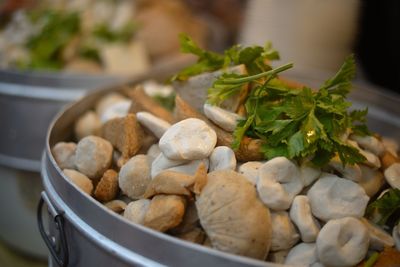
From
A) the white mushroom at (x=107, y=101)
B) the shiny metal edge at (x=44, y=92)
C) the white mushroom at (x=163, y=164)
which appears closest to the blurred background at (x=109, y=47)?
the shiny metal edge at (x=44, y=92)

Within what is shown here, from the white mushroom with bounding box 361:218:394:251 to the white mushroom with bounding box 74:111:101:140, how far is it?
61 cm

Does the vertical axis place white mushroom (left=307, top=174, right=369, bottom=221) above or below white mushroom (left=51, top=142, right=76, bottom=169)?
above

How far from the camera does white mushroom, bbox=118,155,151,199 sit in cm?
82

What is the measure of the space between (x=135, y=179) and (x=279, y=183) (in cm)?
24

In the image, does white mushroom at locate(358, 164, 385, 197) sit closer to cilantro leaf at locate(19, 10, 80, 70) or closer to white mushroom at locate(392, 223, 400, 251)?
white mushroom at locate(392, 223, 400, 251)

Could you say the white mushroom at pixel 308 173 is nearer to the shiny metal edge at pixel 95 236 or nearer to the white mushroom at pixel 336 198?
the white mushroom at pixel 336 198

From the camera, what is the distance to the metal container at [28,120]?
138 cm

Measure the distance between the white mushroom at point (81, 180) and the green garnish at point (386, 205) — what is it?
1.55 ft

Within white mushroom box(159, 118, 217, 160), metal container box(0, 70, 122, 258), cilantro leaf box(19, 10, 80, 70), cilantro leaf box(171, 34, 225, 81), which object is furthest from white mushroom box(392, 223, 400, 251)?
cilantro leaf box(19, 10, 80, 70)

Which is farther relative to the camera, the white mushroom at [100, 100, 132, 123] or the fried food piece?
the white mushroom at [100, 100, 132, 123]

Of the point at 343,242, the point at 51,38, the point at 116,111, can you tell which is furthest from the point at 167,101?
the point at 51,38

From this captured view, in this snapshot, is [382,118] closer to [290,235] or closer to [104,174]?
[290,235]

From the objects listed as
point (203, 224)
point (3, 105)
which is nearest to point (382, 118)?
point (203, 224)

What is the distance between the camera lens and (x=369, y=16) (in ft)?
6.42
